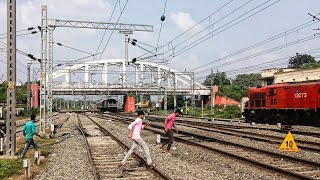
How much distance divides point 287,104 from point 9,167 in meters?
25.8

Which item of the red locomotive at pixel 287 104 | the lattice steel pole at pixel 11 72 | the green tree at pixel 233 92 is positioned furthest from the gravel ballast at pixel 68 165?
the green tree at pixel 233 92

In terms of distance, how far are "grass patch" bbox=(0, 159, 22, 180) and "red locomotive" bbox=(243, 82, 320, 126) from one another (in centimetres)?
2282

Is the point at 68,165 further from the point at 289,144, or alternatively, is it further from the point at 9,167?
the point at 289,144

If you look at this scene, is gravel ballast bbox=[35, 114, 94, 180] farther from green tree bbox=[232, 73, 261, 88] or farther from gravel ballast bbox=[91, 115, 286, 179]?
green tree bbox=[232, 73, 261, 88]

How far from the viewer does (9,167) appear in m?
13.3

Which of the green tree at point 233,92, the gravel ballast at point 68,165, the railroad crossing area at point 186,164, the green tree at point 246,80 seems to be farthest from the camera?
the green tree at point 246,80

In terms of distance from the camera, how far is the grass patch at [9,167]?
40.6 feet

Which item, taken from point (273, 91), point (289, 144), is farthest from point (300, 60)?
point (289, 144)

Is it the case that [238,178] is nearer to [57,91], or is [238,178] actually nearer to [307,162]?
[307,162]

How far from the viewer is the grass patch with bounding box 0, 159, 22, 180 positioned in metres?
12.4

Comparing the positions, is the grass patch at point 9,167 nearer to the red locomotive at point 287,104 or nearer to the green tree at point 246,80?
the red locomotive at point 287,104

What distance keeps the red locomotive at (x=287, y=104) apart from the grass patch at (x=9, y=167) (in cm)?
2282

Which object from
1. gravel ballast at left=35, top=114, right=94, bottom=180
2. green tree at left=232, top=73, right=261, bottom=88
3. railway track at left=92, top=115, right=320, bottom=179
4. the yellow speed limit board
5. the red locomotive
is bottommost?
gravel ballast at left=35, top=114, right=94, bottom=180

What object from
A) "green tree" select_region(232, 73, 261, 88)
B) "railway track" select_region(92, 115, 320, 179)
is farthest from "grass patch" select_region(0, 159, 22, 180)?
"green tree" select_region(232, 73, 261, 88)
